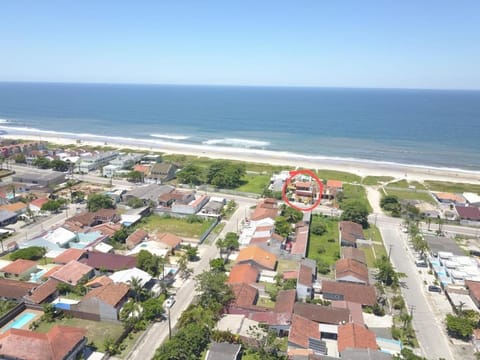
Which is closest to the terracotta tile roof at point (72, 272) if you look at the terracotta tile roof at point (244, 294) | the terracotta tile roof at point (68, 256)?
the terracotta tile roof at point (68, 256)

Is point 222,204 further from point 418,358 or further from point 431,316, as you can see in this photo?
point 418,358

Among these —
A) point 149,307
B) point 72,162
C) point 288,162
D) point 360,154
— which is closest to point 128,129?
point 72,162

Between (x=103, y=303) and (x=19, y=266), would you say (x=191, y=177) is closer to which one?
(x=19, y=266)

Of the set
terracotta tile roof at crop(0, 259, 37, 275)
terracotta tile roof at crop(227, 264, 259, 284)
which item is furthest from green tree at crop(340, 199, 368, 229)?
terracotta tile roof at crop(0, 259, 37, 275)

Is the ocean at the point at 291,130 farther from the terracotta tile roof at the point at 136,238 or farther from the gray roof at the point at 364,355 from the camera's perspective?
the gray roof at the point at 364,355

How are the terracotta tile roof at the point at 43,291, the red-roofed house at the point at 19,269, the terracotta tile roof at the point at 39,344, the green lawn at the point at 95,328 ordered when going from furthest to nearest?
the red-roofed house at the point at 19,269, the terracotta tile roof at the point at 43,291, the green lawn at the point at 95,328, the terracotta tile roof at the point at 39,344

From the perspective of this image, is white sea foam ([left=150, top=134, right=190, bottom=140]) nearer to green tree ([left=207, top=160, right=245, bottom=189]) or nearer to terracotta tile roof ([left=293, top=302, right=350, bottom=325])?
green tree ([left=207, top=160, right=245, bottom=189])

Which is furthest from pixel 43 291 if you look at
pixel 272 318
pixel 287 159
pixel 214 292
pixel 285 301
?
pixel 287 159
